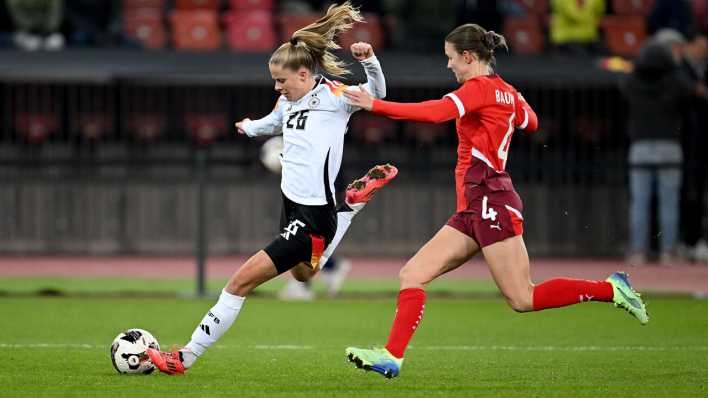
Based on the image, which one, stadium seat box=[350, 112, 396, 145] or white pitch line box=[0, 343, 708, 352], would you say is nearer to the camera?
white pitch line box=[0, 343, 708, 352]

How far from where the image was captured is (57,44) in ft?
62.0

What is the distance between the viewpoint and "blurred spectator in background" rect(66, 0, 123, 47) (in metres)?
19.6

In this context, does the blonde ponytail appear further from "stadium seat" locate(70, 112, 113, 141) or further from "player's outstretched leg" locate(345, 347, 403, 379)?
"stadium seat" locate(70, 112, 113, 141)

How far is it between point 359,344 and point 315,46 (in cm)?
303

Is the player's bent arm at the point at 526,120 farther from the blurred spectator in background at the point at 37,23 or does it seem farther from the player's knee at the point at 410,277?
the blurred spectator in background at the point at 37,23

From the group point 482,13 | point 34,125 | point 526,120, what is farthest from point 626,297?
point 34,125

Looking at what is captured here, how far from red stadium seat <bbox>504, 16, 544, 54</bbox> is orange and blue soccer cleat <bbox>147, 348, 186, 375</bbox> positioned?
39.0 feet

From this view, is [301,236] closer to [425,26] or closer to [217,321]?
[217,321]

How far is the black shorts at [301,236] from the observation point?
8266 millimetres

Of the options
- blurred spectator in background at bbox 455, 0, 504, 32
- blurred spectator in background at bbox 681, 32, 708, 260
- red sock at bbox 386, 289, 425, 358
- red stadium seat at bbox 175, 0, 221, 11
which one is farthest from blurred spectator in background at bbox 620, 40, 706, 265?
red sock at bbox 386, 289, 425, 358

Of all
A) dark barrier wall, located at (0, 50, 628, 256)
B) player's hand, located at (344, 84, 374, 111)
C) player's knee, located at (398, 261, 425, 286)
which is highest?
player's hand, located at (344, 84, 374, 111)

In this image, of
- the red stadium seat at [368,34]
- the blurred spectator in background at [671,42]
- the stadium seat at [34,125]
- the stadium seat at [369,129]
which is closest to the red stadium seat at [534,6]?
the red stadium seat at [368,34]

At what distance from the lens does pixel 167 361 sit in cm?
841

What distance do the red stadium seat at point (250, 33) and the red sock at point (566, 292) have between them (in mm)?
11210
